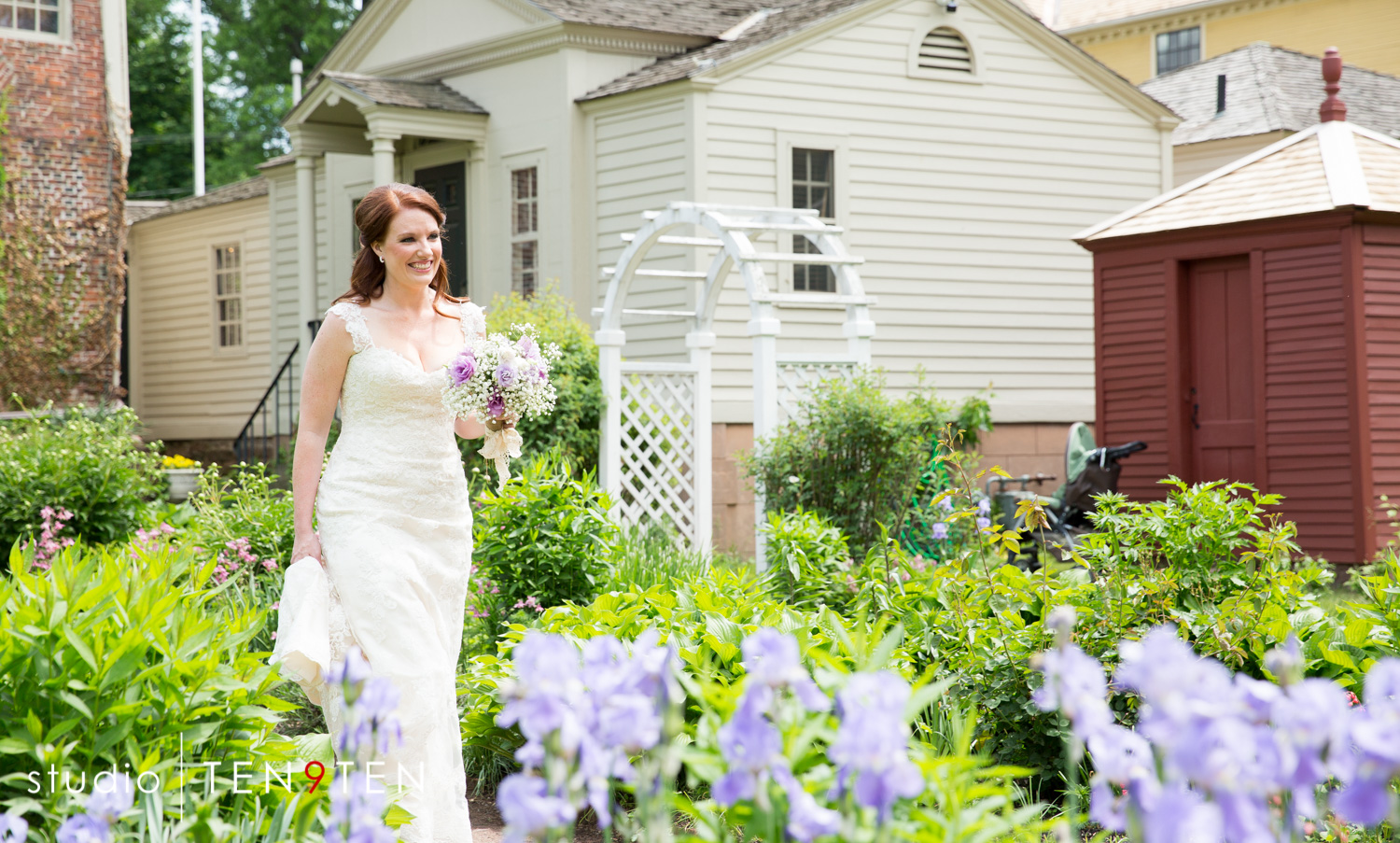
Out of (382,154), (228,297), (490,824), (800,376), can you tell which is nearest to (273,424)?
(228,297)

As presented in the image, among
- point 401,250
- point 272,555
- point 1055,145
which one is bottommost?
point 272,555

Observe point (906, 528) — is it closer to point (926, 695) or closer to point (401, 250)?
point (401, 250)

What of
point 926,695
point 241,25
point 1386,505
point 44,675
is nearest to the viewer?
point 926,695

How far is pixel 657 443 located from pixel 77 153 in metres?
8.91

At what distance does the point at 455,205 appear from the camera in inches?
599

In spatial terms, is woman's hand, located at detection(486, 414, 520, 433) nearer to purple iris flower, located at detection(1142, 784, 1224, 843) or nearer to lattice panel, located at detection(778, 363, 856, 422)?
purple iris flower, located at detection(1142, 784, 1224, 843)

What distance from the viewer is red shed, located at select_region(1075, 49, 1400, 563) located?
421 inches

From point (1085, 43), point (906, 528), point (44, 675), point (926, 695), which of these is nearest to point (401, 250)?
point (44, 675)

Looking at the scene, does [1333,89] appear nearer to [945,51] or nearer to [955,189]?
[955,189]

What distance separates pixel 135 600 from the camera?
3.49 m

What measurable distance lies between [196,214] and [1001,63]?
11969mm

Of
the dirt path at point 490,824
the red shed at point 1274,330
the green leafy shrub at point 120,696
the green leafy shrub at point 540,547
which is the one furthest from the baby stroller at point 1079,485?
the green leafy shrub at point 120,696

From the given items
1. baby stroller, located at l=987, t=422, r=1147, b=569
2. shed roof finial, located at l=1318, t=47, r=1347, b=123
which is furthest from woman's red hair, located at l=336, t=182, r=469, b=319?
shed roof finial, located at l=1318, t=47, r=1347, b=123

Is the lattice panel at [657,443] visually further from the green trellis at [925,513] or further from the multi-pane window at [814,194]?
the multi-pane window at [814,194]
